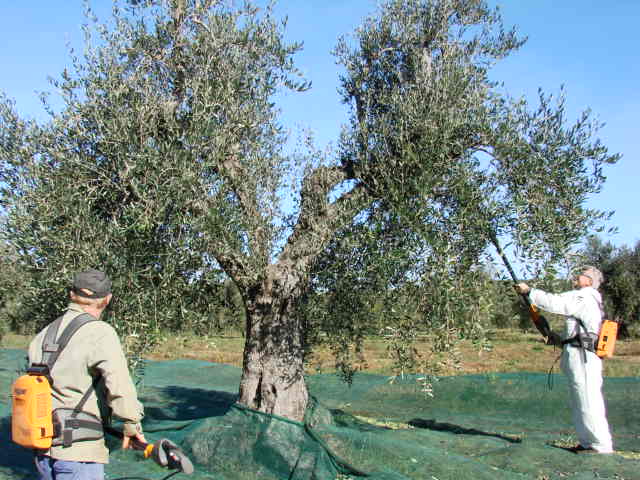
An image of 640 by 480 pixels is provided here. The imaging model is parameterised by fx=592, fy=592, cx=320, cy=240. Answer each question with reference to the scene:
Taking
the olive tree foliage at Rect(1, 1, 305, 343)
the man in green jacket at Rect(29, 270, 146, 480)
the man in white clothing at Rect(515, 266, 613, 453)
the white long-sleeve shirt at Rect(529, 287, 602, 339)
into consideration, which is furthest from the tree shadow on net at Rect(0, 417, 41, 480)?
the man in white clothing at Rect(515, 266, 613, 453)

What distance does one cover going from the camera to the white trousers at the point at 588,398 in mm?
9302

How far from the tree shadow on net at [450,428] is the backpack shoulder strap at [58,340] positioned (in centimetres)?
883

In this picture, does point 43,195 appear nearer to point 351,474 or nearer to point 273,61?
point 273,61

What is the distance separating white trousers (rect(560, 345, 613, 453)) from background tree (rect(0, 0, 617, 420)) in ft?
8.22

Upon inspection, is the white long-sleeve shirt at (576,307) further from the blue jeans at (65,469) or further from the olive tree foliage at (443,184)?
the blue jeans at (65,469)

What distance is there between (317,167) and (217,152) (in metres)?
1.88

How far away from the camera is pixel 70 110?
7758mm

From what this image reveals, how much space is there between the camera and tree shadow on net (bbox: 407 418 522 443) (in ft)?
36.4

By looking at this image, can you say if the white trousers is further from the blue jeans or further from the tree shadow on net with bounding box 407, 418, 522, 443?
the blue jeans

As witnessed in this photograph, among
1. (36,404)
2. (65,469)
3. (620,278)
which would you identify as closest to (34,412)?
(36,404)

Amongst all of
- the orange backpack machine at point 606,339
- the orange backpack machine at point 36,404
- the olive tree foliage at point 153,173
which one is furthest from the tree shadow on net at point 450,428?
the orange backpack machine at point 36,404

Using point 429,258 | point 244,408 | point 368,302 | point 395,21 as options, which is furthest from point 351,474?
point 395,21

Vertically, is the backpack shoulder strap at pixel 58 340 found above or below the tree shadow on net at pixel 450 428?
above

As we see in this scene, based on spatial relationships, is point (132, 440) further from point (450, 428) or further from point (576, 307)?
point (450, 428)
